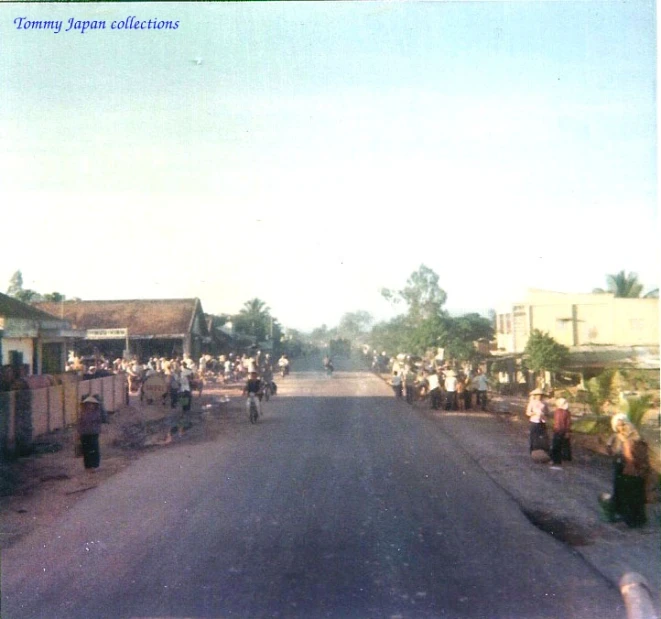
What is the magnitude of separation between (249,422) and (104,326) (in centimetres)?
2005

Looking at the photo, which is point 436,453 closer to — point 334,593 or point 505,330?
point 334,593

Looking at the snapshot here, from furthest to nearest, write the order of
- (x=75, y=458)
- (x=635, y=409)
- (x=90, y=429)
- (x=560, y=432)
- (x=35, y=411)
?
(x=35, y=411)
(x=635, y=409)
(x=75, y=458)
(x=560, y=432)
(x=90, y=429)

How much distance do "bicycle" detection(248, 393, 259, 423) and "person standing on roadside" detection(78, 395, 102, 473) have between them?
6.59 metres

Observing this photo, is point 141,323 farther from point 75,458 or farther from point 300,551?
point 300,551

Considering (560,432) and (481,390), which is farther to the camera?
(481,390)

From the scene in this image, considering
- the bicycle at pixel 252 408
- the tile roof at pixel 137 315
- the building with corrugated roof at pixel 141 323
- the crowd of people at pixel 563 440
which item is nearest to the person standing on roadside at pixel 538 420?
the crowd of people at pixel 563 440

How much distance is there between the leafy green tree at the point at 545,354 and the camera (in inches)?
915

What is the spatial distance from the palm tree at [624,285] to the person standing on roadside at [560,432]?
21079 mm

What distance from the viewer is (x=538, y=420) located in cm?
1262

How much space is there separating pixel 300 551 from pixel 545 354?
1775 centimetres

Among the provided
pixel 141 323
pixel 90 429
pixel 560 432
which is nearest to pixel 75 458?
pixel 90 429

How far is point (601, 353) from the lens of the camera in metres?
24.5

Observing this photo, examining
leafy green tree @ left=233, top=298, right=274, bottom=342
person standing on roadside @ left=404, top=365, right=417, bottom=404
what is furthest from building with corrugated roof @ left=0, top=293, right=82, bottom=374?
leafy green tree @ left=233, top=298, right=274, bottom=342

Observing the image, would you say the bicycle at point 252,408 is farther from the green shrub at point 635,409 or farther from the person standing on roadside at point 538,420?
the green shrub at point 635,409
